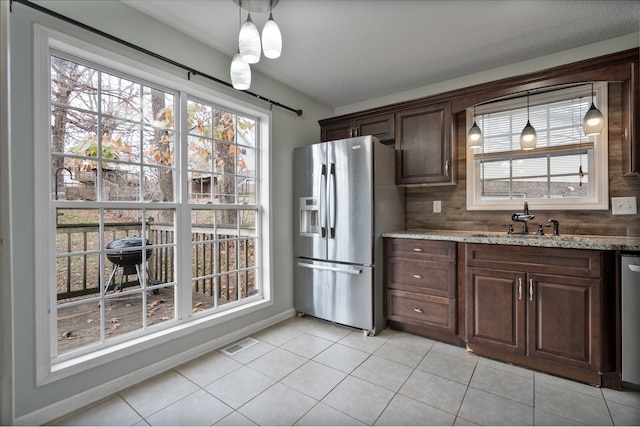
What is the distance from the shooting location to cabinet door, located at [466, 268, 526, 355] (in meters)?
2.20

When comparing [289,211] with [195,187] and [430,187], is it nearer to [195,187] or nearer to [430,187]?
[195,187]

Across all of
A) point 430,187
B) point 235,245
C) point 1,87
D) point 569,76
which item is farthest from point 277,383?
point 569,76

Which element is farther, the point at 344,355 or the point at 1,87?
the point at 344,355

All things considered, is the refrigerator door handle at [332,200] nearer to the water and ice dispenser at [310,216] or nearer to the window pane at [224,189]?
the water and ice dispenser at [310,216]

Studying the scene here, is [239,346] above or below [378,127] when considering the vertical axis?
below

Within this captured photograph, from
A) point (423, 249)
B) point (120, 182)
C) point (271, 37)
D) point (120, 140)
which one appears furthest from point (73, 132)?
point (423, 249)

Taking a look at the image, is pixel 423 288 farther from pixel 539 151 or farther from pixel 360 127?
pixel 360 127

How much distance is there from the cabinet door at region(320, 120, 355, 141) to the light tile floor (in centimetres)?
230

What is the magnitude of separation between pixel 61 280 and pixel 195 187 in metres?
1.36

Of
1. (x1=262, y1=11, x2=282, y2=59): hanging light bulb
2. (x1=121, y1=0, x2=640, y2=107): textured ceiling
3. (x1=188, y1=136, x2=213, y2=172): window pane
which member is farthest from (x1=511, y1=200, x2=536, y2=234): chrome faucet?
(x1=188, y1=136, x2=213, y2=172): window pane

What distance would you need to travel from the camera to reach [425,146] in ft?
9.81

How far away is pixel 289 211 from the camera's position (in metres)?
3.29

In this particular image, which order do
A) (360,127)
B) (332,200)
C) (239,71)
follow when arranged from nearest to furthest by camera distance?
(239,71) < (332,200) < (360,127)

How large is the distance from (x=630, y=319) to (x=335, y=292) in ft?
6.93
